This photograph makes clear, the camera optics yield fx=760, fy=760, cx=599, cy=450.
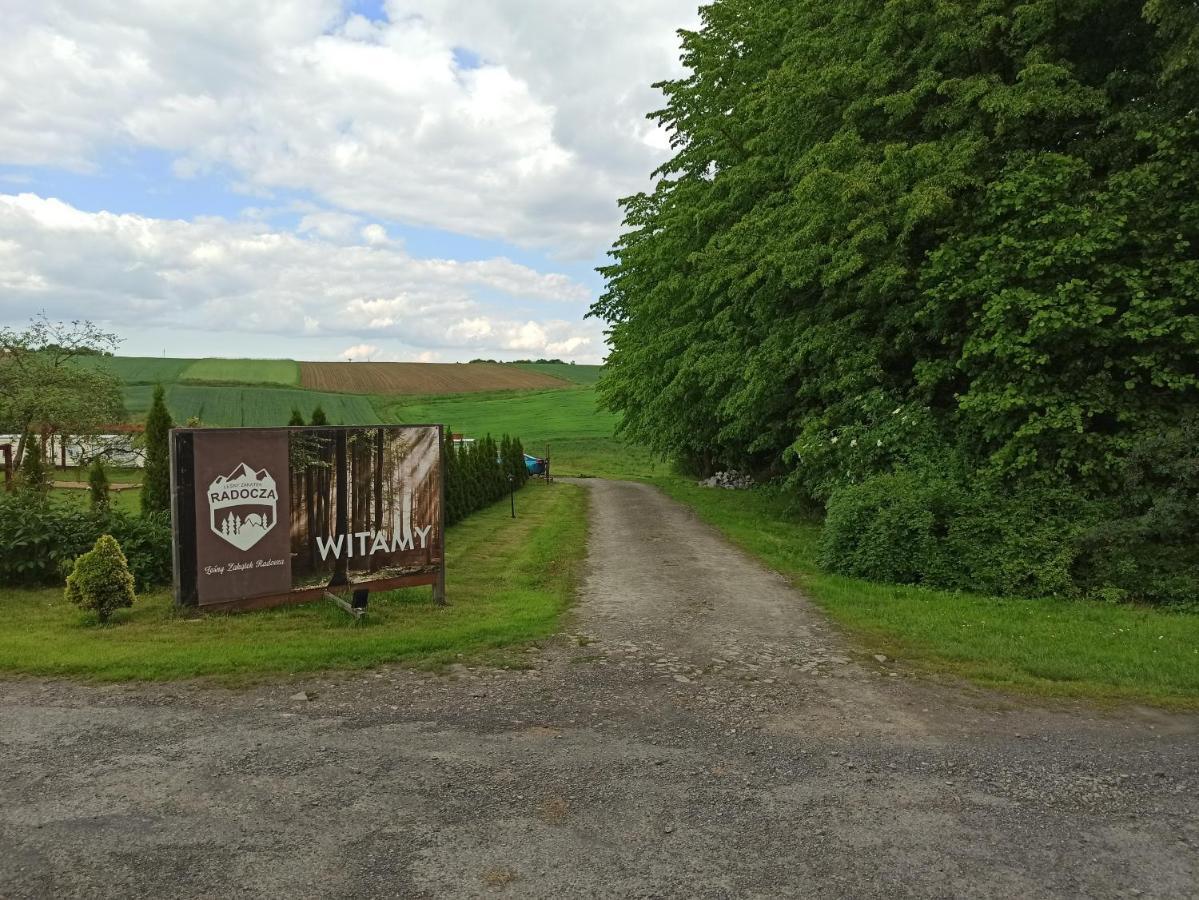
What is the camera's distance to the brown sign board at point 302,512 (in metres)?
8.62

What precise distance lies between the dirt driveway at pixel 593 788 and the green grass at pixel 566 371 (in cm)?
9190

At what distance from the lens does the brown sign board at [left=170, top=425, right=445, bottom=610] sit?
8617 mm

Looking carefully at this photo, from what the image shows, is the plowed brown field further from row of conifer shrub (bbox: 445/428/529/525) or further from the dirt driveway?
the dirt driveway

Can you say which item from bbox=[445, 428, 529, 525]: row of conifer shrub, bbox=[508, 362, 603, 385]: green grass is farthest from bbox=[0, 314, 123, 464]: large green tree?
bbox=[508, 362, 603, 385]: green grass

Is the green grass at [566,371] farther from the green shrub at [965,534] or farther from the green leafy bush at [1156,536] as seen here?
the green leafy bush at [1156,536]

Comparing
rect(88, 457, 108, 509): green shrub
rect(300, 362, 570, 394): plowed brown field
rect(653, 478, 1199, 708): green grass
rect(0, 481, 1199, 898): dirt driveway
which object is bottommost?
rect(653, 478, 1199, 708): green grass

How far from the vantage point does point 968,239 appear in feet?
39.9

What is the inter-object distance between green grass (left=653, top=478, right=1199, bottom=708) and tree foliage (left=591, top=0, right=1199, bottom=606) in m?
2.57

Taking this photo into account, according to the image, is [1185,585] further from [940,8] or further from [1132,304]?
[940,8]

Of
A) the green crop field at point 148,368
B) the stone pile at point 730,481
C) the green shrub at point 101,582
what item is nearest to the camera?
the green shrub at point 101,582

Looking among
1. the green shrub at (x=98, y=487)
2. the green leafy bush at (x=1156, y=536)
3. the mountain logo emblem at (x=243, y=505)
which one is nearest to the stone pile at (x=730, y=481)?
the green leafy bush at (x=1156, y=536)

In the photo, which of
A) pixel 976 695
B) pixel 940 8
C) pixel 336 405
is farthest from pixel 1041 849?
pixel 336 405

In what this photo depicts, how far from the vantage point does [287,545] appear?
9117mm

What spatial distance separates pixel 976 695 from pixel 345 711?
526cm
